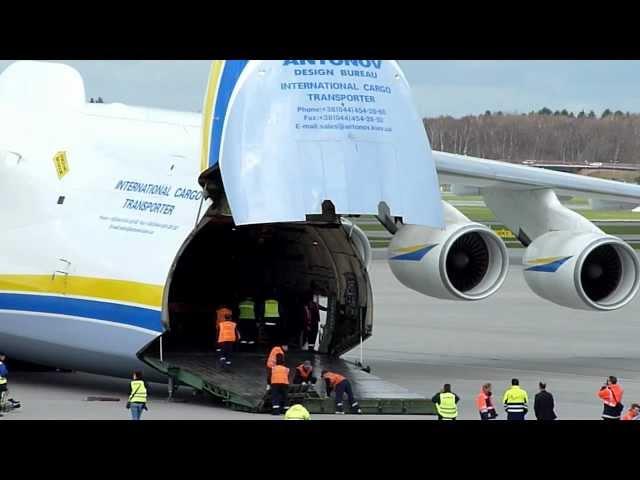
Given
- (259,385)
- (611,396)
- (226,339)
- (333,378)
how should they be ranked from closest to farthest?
(611,396)
(333,378)
(259,385)
(226,339)

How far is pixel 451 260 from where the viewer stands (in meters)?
17.6

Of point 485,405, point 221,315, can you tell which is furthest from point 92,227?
point 485,405

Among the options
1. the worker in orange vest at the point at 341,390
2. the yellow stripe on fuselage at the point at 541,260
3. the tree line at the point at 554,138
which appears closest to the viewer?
the worker in orange vest at the point at 341,390

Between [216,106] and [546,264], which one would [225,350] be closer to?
[216,106]

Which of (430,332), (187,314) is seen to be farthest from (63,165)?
(430,332)

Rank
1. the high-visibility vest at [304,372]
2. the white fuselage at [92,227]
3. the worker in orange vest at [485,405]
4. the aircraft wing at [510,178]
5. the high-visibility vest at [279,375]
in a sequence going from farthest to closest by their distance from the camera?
the aircraft wing at [510,178] < the white fuselage at [92,227] < the high-visibility vest at [304,372] < the high-visibility vest at [279,375] < the worker in orange vest at [485,405]

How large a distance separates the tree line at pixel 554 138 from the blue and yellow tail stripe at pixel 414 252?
41.2 m

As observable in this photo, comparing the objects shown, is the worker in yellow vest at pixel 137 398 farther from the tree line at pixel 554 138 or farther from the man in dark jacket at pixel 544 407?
→ the tree line at pixel 554 138

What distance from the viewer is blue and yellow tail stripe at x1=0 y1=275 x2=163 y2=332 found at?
1488 cm

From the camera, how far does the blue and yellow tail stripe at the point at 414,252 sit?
1712 centimetres

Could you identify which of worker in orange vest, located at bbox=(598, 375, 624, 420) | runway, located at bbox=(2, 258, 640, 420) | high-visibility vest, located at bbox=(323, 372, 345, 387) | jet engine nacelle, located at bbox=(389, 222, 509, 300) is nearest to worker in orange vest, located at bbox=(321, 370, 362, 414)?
high-visibility vest, located at bbox=(323, 372, 345, 387)

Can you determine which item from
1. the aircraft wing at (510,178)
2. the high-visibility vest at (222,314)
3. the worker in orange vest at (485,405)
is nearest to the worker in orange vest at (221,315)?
the high-visibility vest at (222,314)

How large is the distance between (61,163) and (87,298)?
6.70 ft

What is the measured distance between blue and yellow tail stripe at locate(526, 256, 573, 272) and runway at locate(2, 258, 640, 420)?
137cm
